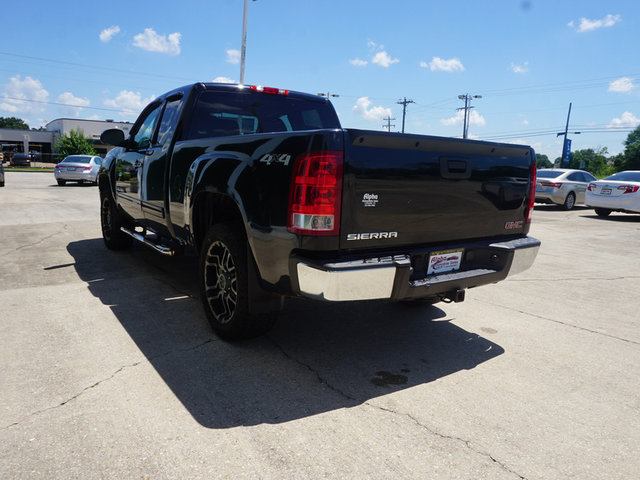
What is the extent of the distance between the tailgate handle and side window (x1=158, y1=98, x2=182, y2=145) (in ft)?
8.62

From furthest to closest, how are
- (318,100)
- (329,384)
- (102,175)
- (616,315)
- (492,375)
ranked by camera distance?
(102,175) < (318,100) < (616,315) < (492,375) < (329,384)

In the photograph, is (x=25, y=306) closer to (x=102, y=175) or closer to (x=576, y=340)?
(x=102, y=175)

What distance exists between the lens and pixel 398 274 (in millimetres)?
2730

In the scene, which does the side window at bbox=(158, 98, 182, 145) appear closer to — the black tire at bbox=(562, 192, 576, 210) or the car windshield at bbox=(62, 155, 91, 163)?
the black tire at bbox=(562, 192, 576, 210)

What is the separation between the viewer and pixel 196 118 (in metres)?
4.36

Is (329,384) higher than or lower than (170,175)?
lower

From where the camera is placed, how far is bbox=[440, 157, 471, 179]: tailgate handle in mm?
3064

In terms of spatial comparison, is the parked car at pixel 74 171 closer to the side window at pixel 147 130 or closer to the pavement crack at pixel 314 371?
the side window at pixel 147 130

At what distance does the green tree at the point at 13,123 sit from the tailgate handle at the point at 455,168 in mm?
168236

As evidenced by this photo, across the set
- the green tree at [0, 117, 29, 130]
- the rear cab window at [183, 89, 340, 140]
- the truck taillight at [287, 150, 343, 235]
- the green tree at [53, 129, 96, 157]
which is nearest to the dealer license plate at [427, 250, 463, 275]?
the truck taillight at [287, 150, 343, 235]

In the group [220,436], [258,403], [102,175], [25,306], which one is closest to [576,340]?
[258,403]

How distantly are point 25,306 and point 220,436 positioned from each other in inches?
117

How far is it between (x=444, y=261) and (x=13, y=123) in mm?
176939

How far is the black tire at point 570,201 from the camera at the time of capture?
16.0 m
